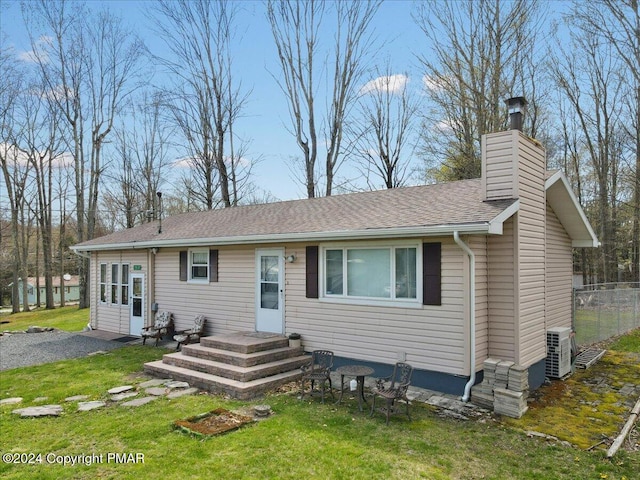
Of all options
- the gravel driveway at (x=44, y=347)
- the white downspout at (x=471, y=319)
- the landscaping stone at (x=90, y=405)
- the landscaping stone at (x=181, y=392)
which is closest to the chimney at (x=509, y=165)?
the white downspout at (x=471, y=319)

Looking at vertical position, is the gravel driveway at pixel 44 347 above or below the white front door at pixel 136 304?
below

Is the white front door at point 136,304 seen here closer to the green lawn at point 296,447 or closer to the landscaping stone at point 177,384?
the landscaping stone at point 177,384

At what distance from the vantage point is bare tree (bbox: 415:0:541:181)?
15.7m

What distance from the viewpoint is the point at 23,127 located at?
23.3 meters

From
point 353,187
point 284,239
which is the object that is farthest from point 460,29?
point 284,239

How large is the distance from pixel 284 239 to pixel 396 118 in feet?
49.4

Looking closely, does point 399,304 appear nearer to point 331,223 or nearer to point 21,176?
point 331,223

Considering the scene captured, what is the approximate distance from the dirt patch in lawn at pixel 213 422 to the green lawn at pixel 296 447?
0.42 feet

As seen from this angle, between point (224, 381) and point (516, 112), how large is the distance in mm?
6846

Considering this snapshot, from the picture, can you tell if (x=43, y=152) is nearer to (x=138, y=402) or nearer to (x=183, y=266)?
(x=183, y=266)

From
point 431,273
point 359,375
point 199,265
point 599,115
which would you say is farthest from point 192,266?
point 599,115

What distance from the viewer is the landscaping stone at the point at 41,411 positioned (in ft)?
19.2

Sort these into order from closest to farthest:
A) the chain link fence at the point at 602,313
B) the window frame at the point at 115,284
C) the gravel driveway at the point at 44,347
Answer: the gravel driveway at the point at 44,347 → the chain link fence at the point at 602,313 → the window frame at the point at 115,284

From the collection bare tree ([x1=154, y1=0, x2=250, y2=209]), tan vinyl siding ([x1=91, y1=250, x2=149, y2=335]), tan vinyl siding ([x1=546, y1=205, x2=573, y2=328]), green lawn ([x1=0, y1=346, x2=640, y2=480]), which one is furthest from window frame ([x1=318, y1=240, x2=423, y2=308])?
bare tree ([x1=154, y1=0, x2=250, y2=209])
